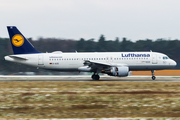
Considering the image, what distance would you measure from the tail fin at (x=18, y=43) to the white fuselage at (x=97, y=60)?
72 cm

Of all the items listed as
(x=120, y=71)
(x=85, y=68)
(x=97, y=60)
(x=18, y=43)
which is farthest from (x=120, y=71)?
(x=18, y=43)

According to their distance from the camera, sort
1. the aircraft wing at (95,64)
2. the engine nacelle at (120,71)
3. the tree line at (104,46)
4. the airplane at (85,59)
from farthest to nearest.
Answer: the tree line at (104,46)
the airplane at (85,59)
the aircraft wing at (95,64)
the engine nacelle at (120,71)

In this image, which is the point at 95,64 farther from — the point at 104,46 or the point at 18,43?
the point at 104,46

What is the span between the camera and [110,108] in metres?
13.1

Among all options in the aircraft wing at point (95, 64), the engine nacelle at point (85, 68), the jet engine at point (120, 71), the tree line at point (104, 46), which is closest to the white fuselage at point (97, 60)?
the engine nacelle at point (85, 68)

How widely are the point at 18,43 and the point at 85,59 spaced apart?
9434 mm

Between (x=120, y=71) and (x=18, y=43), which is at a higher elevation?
(x=18, y=43)

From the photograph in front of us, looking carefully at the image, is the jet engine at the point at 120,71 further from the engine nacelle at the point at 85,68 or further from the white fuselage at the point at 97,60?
the engine nacelle at the point at 85,68

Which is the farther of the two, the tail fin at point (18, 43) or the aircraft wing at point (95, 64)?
the tail fin at point (18, 43)

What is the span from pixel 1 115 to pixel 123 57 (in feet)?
77.2

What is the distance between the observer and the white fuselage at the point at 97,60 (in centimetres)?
3325

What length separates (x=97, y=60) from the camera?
33531mm

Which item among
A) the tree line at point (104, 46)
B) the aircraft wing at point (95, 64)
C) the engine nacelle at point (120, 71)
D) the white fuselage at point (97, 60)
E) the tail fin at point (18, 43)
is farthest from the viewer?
the tree line at point (104, 46)

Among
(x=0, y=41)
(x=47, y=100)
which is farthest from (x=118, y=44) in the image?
(x=47, y=100)
